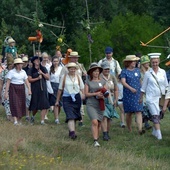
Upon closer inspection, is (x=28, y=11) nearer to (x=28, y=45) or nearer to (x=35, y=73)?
(x=28, y=45)

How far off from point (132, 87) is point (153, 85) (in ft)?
2.73

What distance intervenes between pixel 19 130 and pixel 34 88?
113 inches

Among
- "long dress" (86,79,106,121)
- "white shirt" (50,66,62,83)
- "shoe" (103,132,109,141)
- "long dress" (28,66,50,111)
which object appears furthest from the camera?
"white shirt" (50,66,62,83)

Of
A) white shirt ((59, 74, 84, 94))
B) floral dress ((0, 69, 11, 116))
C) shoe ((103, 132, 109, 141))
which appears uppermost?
white shirt ((59, 74, 84, 94))

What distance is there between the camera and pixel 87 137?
14906mm

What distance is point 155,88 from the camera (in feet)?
48.5

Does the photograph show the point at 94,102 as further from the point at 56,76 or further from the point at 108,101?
the point at 56,76

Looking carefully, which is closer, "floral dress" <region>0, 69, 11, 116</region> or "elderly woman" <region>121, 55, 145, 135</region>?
"elderly woman" <region>121, 55, 145, 135</region>

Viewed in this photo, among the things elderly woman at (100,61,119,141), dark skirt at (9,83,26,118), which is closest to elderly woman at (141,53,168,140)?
elderly woman at (100,61,119,141)

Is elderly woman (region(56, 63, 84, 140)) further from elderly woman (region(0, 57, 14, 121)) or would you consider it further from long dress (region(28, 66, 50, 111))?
elderly woman (region(0, 57, 14, 121))

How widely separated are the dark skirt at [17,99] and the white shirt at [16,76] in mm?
120

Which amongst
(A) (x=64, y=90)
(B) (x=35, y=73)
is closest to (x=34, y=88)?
(B) (x=35, y=73)

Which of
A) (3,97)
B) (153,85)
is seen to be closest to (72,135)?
(153,85)

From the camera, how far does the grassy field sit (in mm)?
10849
